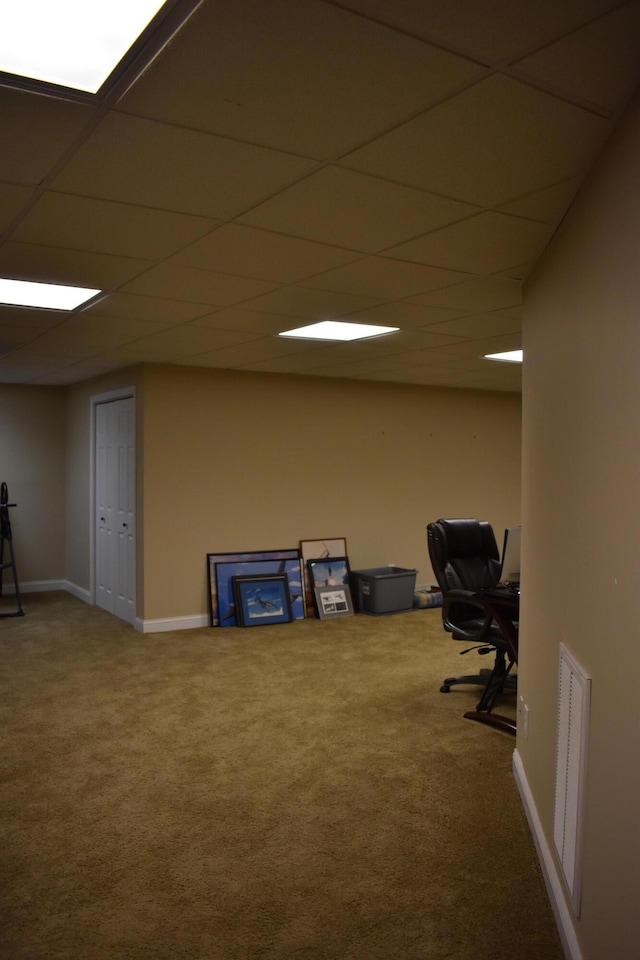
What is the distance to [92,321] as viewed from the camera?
448 cm

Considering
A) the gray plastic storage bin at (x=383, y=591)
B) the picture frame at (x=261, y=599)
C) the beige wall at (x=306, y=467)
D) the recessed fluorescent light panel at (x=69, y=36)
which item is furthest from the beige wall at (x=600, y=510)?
the gray plastic storage bin at (x=383, y=591)

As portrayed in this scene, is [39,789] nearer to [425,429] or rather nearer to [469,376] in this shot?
[469,376]

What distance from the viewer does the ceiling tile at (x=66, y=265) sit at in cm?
308

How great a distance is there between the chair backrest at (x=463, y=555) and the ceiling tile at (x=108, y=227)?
2.81 metres

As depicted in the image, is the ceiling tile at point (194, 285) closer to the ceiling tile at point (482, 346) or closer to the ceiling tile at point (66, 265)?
the ceiling tile at point (66, 265)

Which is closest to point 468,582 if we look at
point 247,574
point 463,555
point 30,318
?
point 463,555

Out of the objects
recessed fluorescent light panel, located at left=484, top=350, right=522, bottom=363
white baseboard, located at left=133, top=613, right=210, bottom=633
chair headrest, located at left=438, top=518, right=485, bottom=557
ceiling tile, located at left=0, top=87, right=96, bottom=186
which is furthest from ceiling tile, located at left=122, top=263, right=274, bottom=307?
white baseboard, located at left=133, top=613, right=210, bottom=633

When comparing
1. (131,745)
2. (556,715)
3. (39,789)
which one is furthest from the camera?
(131,745)

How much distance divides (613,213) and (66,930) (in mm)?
2684

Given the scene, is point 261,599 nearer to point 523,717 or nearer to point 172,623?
point 172,623

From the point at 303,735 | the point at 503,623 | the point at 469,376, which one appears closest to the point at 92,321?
the point at 303,735

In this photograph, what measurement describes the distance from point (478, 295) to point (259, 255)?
4.09 feet

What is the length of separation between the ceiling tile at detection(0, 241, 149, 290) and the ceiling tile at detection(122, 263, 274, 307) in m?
0.09

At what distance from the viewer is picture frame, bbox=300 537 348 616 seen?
7277 mm
